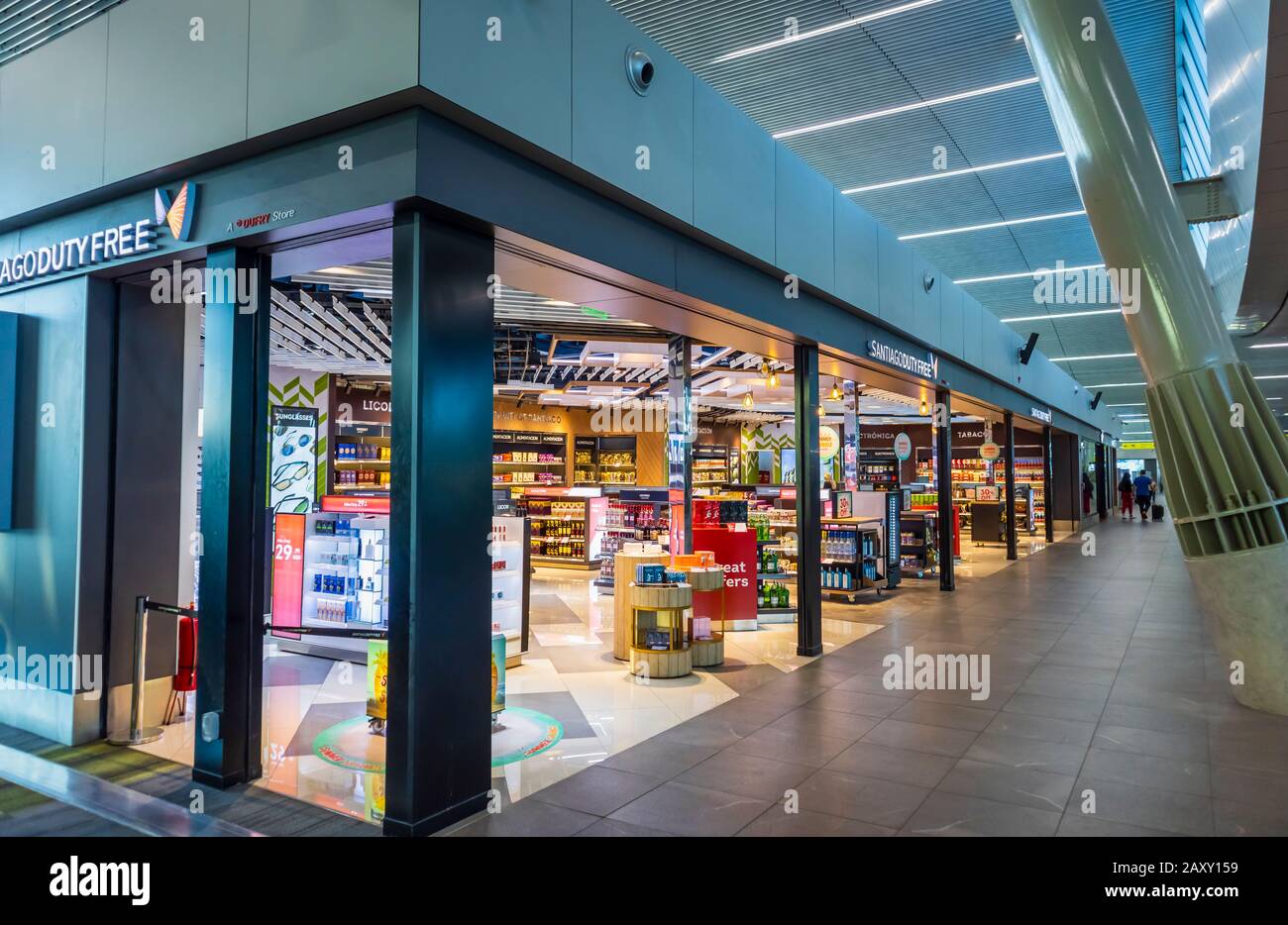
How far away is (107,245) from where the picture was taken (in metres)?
4.57

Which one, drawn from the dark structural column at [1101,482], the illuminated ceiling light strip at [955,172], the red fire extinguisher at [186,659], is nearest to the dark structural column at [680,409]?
the illuminated ceiling light strip at [955,172]

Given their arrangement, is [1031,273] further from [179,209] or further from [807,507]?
[179,209]

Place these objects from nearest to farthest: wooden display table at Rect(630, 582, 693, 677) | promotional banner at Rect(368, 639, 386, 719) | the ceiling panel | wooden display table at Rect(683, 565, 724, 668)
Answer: promotional banner at Rect(368, 639, 386, 719) < the ceiling panel < wooden display table at Rect(630, 582, 693, 677) < wooden display table at Rect(683, 565, 724, 668)

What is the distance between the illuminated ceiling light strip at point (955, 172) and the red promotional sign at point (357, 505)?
6135 mm

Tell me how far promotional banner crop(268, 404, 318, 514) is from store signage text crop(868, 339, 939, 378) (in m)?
7.41

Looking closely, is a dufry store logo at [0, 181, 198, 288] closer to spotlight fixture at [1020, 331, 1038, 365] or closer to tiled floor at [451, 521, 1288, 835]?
tiled floor at [451, 521, 1288, 835]

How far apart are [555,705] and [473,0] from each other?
15.1 ft

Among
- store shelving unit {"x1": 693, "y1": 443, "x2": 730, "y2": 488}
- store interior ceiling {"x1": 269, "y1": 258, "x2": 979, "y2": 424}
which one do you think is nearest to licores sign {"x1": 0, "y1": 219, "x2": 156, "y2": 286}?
store interior ceiling {"x1": 269, "y1": 258, "x2": 979, "y2": 424}

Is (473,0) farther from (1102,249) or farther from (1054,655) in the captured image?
(1054,655)

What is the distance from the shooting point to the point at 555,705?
18.9 ft

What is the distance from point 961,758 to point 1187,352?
12.0 ft

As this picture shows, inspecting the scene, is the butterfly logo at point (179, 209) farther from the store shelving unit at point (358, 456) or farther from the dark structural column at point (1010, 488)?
the dark structural column at point (1010, 488)

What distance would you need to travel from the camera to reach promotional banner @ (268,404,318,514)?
9961 mm

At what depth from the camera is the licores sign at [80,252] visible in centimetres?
441
